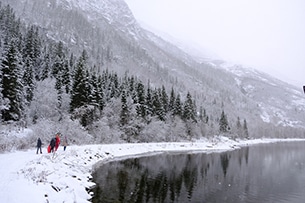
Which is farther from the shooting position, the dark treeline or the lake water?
the dark treeline

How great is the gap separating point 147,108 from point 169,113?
12187mm

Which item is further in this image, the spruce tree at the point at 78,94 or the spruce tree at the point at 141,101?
the spruce tree at the point at 141,101

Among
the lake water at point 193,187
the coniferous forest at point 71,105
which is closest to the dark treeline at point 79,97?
the coniferous forest at point 71,105

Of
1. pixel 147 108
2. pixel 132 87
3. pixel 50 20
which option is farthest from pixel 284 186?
pixel 50 20

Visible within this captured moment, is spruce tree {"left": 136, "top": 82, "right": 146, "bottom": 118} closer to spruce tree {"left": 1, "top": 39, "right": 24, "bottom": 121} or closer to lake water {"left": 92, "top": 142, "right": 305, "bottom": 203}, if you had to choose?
spruce tree {"left": 1, "top": 39, "right": 24, "bottom": 121}

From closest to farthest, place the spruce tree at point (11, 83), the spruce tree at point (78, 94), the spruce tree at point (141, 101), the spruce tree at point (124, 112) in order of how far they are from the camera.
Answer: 1. the spruce tree at point (11, 83)
2. the spruce tree at point (78, 94)
3. the spruce tree at point (124, 112)
4. the spruce tree at point (141, 101)

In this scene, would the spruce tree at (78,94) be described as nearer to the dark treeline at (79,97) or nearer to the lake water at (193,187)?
the dark treeline at (79,97)

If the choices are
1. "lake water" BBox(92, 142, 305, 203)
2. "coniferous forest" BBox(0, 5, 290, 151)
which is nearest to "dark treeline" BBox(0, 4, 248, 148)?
"coniferous forest" BBox(0, 5, 290, 151)

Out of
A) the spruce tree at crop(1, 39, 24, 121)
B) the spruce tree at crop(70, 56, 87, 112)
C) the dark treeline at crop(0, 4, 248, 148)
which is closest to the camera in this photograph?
the spruce tree at crop(1, 39, 24, 121)

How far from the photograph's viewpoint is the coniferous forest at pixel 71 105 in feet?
133

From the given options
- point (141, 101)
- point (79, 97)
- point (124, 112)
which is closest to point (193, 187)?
point (79, 97)

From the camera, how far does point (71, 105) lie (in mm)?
50375

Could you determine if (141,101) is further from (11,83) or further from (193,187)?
(193,187)

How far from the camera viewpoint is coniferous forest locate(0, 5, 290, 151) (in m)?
40.5
